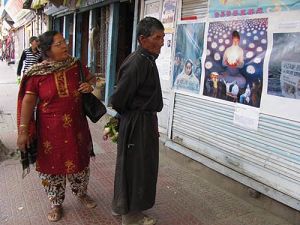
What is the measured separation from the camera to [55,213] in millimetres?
3480

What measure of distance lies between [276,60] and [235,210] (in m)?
1.67

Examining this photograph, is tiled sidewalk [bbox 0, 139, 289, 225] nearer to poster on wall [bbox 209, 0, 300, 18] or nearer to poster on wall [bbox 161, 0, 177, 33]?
poster on wall [bbox 209, 0, 300, 18]

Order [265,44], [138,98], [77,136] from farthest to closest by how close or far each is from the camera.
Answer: [265,44], [77,136], [138,98]

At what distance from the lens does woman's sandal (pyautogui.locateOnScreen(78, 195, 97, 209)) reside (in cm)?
372

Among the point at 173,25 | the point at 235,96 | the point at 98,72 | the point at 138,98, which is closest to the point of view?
the point at 138,98

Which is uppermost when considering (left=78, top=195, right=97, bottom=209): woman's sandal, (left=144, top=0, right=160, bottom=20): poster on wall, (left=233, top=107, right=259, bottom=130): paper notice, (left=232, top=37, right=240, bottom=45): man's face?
(left=144, top=0, right=160, bottom=20): poster on wall

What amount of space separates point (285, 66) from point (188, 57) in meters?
1.81

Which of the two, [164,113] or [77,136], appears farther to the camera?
[164,113]

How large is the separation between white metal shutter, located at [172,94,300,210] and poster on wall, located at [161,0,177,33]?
1144 mm

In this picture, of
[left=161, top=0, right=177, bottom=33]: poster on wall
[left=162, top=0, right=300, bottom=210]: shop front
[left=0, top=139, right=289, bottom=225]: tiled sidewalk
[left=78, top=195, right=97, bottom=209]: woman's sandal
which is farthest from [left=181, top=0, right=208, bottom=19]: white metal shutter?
[left=78, top=195, right=97, bottom=209]: woman's sandal

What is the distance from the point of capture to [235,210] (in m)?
3.83

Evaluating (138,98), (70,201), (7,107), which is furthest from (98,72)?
(138,98)

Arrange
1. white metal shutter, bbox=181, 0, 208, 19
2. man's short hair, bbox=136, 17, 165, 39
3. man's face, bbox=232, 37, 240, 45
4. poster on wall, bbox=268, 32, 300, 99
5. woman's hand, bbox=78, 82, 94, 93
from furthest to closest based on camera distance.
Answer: white metal shutter, bbox=181, 0, 208, 19 → man's face, bbox=232, 37, 240, 45 → poster on wall, bbox=268, 32, 300, 99 → woman's hand, bbox=78, 82, 94, 93 → man's short hair, bbox=136, 17, 165, 39

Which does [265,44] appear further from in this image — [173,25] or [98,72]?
[98,72]
